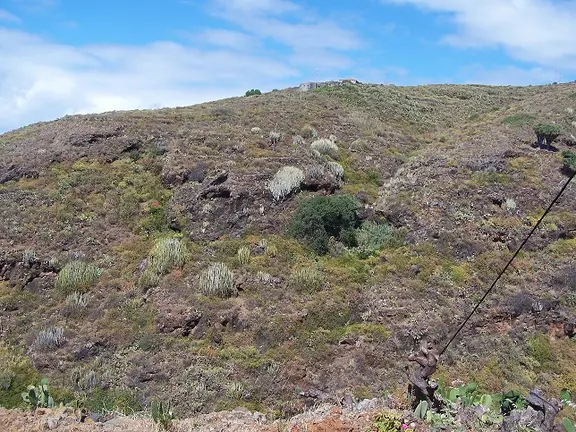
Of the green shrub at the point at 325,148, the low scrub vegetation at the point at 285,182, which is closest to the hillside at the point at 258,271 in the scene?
the low scrub vegetation at the point at 285,182

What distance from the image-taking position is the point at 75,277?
13.5 metres

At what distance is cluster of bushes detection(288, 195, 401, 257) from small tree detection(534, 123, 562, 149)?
1183 centimetres

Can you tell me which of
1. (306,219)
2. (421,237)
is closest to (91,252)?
(306,219)

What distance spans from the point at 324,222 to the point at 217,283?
457cm

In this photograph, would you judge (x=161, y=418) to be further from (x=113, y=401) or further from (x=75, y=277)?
(x=75, y=277)

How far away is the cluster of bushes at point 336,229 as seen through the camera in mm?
15445

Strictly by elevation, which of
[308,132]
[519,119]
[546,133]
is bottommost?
[546,133]

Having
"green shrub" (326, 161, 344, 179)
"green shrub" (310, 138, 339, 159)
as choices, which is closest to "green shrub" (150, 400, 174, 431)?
"green shrub" (326, 161, 344, 179)

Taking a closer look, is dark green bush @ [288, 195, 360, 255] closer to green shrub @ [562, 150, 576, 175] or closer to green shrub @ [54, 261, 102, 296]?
green shrub @ [54, 261, 102, 296]

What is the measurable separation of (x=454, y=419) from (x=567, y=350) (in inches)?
267

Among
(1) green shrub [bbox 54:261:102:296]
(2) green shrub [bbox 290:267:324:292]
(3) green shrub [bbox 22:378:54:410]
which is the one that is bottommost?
(3) green shrub [bbox 22:378:54:410]

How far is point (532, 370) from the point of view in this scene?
1123cm

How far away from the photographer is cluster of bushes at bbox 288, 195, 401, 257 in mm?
15445

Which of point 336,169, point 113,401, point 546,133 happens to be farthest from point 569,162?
point 113,401
